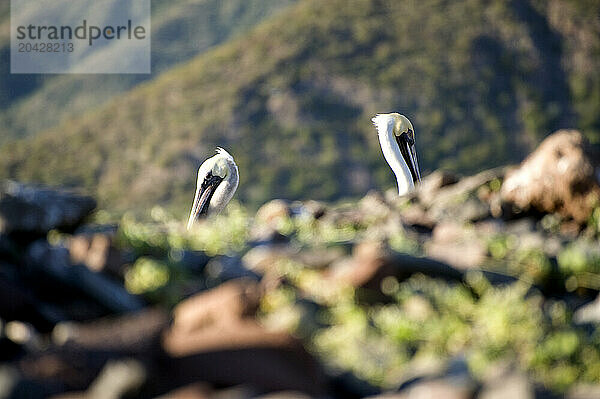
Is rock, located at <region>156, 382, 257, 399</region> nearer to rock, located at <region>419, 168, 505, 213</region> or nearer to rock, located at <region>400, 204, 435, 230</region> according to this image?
rock, located at <region>400, 204, 435, 230</region>

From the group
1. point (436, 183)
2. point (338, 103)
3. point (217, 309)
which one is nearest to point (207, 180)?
point (436, 183)

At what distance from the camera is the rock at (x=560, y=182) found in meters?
6.30

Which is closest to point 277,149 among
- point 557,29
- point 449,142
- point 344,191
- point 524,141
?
point 344,191

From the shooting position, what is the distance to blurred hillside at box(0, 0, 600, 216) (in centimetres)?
4328

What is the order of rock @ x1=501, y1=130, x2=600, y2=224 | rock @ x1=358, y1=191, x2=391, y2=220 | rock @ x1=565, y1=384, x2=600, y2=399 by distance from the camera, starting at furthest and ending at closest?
rock @ x1=358, y1=191, x2=391, y2=220
rock @ x1=501, y1=130, x2=600, y2=224
rock @ x1=565, y1=384, x2=600, y2=399

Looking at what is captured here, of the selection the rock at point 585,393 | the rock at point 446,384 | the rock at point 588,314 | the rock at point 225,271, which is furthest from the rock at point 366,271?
the rock at point 585,393

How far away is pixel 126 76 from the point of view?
A: 67500 millimetres

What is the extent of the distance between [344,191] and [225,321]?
124 ft

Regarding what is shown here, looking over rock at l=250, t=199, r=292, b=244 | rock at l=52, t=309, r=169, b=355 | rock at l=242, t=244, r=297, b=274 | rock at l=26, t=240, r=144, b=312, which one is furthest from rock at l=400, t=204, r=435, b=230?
rock at l=52, t=309, r=169, b=355

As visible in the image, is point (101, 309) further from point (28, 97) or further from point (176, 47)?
point (28, 97)

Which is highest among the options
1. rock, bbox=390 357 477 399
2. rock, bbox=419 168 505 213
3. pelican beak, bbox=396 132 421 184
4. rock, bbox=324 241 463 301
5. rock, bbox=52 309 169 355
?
pelican beak, bbox=396 132 421 184

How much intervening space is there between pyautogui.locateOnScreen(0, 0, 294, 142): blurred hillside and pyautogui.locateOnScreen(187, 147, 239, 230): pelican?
5460cm

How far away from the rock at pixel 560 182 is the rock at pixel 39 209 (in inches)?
126

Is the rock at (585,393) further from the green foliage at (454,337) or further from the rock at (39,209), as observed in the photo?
the rock at (39,209)
